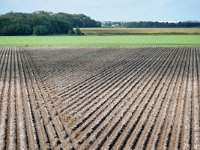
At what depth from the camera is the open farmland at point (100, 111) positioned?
9.68 metres

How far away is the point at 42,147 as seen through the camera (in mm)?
9211

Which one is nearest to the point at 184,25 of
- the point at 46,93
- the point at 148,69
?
the point at 148,69

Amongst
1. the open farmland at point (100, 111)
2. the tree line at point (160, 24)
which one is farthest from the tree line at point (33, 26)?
the open farmland at point (100, 111)

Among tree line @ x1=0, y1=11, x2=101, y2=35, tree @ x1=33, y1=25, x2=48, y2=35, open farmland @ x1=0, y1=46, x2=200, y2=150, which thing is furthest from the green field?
open farmland @ x1=0, y1=46, x2=200, y2=150

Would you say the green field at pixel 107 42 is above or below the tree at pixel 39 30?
below

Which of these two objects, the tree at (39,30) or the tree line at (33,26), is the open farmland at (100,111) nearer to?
the tree line at (33,26)

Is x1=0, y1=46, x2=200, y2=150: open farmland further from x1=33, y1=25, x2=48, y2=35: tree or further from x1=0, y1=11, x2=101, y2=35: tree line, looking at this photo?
x1=33, y1=25, x2=48, y2=35: tree

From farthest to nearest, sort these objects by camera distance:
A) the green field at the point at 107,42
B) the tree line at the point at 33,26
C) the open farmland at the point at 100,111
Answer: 1. the tree line at the point at 33,26
2. the green field at the point at 107,42
3. the open farmland at the point at 100,111

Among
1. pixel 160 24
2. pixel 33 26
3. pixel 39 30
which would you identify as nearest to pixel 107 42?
pixel 39 30

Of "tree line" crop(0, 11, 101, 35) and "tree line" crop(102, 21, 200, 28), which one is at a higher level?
"tree line" crop(0, 11, 101, 35)

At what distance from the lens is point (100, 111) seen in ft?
41.8

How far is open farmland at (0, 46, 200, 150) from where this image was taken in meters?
9.68

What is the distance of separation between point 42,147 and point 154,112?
181 inches

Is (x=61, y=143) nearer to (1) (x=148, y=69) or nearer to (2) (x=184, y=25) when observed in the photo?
(1) (x=148, y=69)
